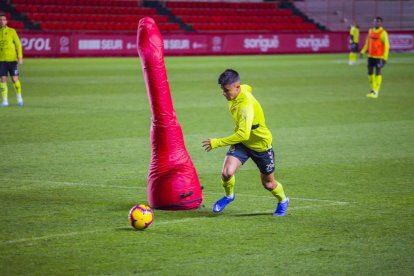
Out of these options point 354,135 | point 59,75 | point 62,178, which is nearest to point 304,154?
point 354,135

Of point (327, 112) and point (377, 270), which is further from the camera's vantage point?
point (327, 112)

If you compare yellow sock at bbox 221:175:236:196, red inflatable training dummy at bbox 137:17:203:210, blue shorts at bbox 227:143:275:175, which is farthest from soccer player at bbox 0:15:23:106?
blue shorts at bbox 227:143:275:175

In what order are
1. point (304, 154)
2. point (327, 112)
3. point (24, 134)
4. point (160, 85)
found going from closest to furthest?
point (160, 85), point (304, 154), point (24, 134), point (327, 112)

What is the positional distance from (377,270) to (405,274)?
0.75 ft

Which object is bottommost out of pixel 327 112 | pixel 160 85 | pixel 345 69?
pixel 345 69

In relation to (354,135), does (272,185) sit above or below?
above

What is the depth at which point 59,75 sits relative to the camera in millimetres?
29125

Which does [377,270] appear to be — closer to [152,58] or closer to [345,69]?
[152,58]

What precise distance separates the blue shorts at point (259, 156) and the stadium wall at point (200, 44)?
102 feet

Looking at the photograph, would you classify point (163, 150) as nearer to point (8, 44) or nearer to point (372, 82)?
point (8, 44)

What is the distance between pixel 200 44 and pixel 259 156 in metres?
36.0

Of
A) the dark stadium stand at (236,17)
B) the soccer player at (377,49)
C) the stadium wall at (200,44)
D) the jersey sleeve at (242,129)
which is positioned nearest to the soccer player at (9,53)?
the soccer player at (377,49)

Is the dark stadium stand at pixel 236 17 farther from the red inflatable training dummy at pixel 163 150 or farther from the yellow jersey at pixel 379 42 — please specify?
the red inflatable training dummy at pixel 163 150

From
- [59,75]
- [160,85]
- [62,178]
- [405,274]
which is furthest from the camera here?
[59,75]
